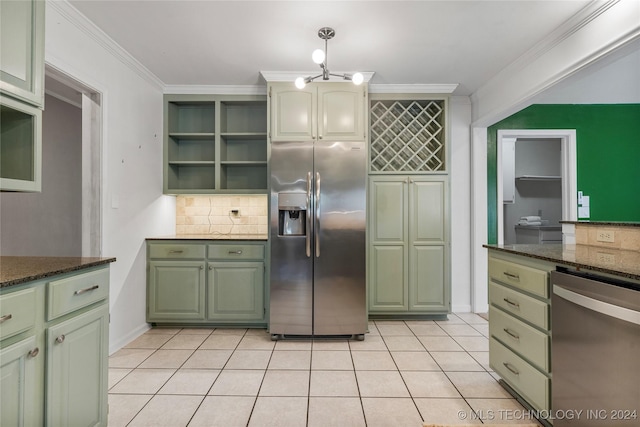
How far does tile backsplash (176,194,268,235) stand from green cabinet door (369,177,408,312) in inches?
49.1

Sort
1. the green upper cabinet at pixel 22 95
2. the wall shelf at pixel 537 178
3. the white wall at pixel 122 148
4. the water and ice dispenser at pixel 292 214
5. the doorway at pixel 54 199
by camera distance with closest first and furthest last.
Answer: the green upper cabinet at pixel 22 95
the white wall at pixel 122 148
the water and ice dispenser at pixel 292 214
the doorway at pixel 54 199
the wall shelf at pixel 537 178

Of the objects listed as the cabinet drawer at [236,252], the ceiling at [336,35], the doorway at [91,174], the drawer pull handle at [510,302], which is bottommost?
the drawer pull handle at [510,302]

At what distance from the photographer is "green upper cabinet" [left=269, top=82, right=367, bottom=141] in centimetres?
312

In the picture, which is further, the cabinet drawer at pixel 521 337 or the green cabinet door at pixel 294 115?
the green cabinet door at pixel 294 115

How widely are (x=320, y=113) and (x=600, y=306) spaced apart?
2.51 m

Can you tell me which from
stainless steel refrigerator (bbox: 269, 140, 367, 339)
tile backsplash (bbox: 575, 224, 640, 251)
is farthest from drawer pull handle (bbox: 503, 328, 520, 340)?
stainless steel refrigerator (bbox: 269, 140, 367, 339)

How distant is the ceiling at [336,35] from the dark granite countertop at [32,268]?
5.46 feet

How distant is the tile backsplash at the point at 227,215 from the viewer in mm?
3732

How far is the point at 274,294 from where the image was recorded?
2.95 m

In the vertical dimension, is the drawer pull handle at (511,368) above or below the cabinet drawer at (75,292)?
below

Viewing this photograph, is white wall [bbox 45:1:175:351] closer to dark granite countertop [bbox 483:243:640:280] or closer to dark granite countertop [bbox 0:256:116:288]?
dark granite countertop [bbox 0:256:116:288]

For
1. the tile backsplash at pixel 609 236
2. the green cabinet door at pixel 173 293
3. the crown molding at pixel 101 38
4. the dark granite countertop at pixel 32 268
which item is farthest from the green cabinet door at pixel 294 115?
the tile backsplash at pixel 609 236

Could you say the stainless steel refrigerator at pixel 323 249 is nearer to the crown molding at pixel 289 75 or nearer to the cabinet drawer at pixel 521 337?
the crown molding at pixel 289 75

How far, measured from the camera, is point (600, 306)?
1268 millimetres
